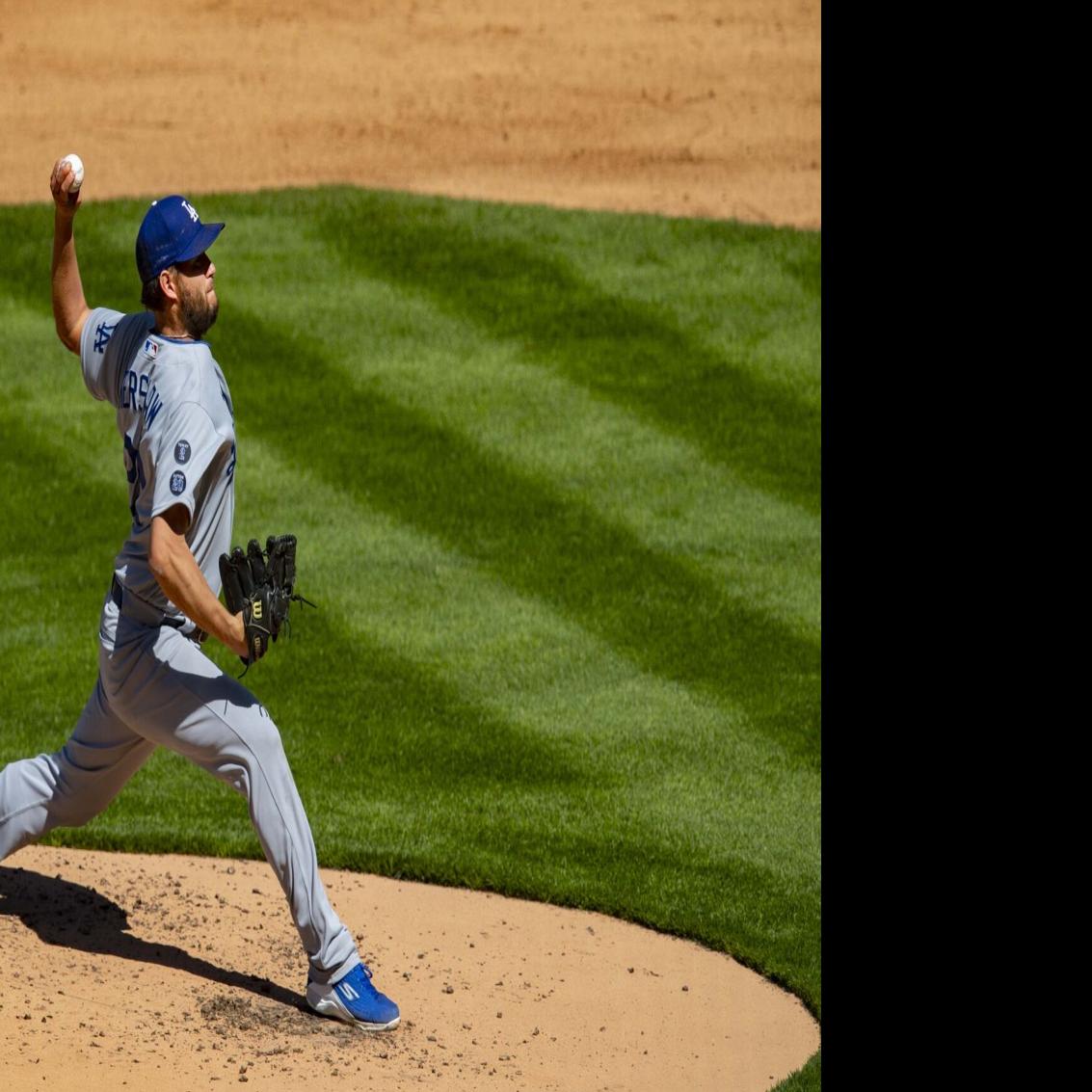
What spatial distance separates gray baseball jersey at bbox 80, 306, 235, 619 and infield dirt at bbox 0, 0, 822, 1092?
110 centimetres

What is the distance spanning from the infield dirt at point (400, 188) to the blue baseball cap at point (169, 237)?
6.25ft

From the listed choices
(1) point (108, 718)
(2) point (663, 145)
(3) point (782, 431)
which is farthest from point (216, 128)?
(1) point (108, 718)

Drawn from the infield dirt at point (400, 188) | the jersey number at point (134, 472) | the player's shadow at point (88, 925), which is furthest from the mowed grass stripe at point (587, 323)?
the jersey number at point (134, 472)

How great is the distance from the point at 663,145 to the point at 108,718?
10.7 metres

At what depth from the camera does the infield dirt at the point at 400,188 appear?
4957mm

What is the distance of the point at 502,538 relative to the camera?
9430 millimetres

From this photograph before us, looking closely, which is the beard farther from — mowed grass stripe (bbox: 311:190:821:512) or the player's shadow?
mowed grass stripe (bbox: 311:190:821:512)

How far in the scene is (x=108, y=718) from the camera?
5.28 m

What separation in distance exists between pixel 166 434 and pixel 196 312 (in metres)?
0.39
